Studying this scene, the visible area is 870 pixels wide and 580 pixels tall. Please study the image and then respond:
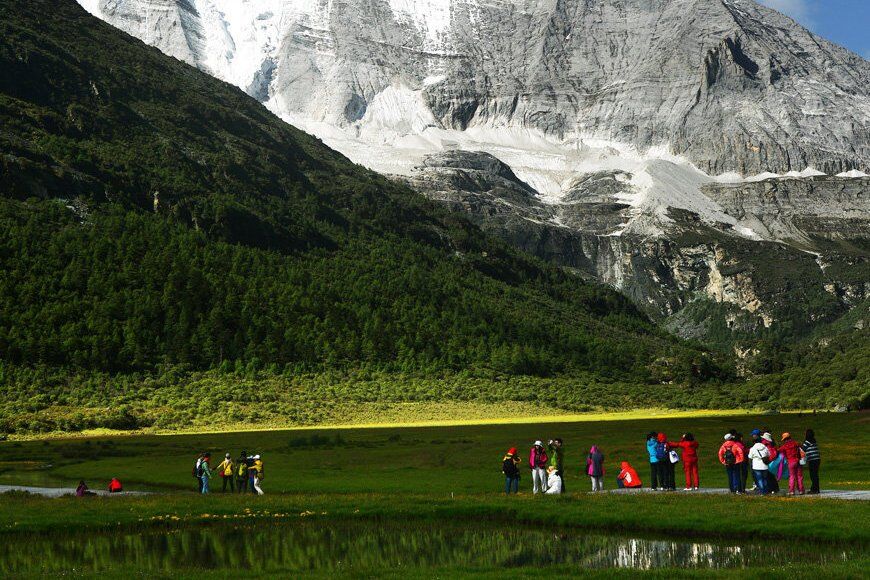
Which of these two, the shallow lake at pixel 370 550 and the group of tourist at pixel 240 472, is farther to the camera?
the group of tourist at pixel 240 472

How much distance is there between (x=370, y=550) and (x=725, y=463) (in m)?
18.8

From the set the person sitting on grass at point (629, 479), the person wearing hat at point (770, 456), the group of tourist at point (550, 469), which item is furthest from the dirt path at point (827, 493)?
the group of tourist at point (550, 469)

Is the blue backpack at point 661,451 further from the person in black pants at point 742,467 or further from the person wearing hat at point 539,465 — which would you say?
the person wearing hat at point 539,465

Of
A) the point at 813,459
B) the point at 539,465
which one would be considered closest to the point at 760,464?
the point at 813,459

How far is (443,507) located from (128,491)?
76.3 ft

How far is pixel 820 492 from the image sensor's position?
45.2 meters

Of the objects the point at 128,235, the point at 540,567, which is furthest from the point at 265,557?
the point at 128,235

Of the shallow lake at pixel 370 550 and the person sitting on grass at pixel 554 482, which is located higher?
the person sitting on grass at pixel 554 482

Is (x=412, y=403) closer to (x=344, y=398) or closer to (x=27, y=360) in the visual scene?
(x=344, y=398)

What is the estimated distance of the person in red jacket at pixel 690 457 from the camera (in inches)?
1884

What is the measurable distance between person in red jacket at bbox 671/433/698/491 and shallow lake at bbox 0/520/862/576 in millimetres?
11218

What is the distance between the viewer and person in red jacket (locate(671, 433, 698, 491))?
47844 millimetres

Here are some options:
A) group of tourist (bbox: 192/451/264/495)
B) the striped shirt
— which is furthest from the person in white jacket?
group of tourist (bbox: 192/451/264/495)

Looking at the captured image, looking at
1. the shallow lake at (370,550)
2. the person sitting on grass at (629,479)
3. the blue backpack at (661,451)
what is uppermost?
the blue backpack at (661,451)
